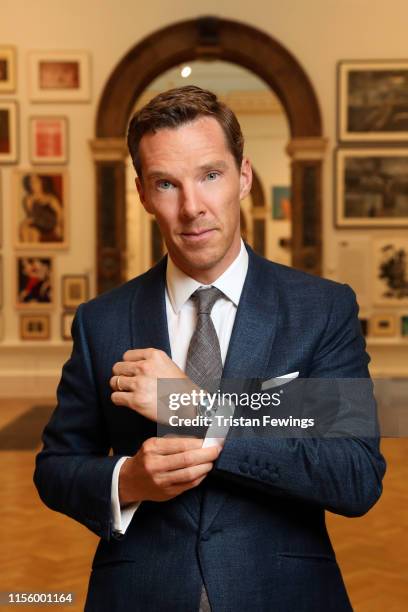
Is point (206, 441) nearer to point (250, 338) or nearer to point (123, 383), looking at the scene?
point (123, 383)

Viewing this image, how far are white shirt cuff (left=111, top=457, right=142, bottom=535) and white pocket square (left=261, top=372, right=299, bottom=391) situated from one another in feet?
1.48

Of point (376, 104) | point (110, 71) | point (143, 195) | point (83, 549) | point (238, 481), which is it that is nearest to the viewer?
point (238, 481)

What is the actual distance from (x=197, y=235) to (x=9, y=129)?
1330 centimetres

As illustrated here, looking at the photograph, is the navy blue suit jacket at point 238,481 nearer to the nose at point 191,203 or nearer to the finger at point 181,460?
the finger at point 181,460

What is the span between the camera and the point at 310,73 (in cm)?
1463

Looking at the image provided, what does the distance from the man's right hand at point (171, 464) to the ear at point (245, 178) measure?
761mm

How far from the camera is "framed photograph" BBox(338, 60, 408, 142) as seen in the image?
47.6 ft

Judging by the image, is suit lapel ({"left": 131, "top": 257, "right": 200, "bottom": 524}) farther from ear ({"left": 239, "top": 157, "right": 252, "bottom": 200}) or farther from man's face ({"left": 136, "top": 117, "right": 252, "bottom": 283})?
ear ({"left": 239, "top": 157, "right": 252, "bottom": 200})

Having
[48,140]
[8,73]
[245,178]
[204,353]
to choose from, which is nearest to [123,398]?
[204,353]

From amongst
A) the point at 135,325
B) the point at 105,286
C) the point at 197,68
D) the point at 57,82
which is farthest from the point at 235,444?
the point at 197,68

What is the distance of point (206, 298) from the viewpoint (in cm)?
233

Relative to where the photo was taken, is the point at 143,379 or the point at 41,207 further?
the point at 41,207

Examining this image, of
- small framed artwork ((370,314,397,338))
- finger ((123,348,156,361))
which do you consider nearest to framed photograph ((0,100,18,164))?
small framed artwork ((370,314,397,338))

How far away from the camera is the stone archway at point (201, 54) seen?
14.4 metres
